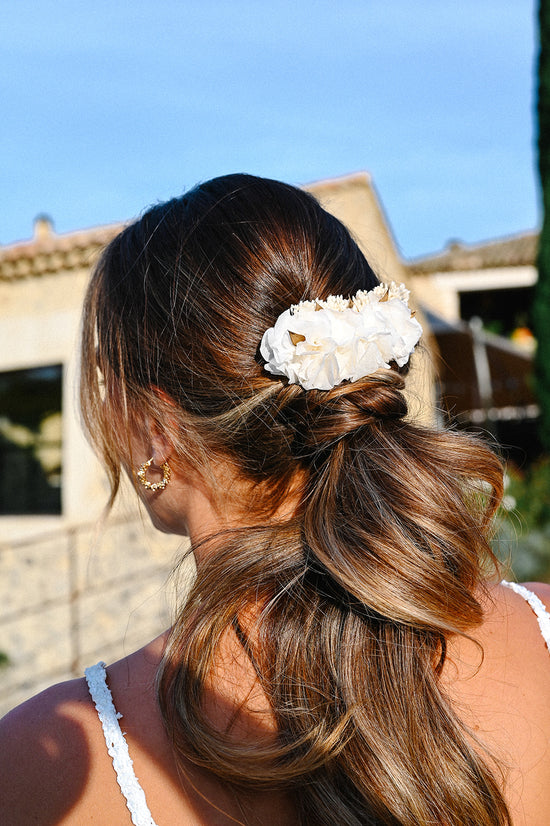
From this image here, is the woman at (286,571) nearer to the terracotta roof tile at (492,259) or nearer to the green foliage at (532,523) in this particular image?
the green foliage at (532,523)

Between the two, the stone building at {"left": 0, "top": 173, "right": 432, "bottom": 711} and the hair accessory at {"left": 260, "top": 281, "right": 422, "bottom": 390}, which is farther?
the stone building at {"left": 0, "top": 173, "right": 432, "bottom": 711}

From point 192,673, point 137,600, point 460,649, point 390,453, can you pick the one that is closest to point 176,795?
point 192,673

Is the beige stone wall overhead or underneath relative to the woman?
underneath

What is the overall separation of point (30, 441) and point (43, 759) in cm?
759

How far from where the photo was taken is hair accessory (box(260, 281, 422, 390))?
1147 mm

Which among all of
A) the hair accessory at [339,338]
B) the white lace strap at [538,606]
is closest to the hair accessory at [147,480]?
the hair accessory at [339,338]

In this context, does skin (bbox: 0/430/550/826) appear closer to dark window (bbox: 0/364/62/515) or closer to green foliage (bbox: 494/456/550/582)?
green foliage (bbox: 494/456/550/582)

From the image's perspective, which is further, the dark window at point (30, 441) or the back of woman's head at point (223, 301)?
the dark window at point (30, 441)

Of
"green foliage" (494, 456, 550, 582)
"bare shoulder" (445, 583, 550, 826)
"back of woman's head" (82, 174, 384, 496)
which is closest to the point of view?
"bare shoulder" (445, 583, 550, 826)

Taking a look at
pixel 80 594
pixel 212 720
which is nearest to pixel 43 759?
pixel 212 720

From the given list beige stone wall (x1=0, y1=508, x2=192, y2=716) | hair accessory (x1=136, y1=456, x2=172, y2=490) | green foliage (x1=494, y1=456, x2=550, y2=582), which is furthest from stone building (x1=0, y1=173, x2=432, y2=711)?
hair accessory (x1=136, y1=456, x2=172, y2=490)

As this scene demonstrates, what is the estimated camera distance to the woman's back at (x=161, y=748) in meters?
0.97

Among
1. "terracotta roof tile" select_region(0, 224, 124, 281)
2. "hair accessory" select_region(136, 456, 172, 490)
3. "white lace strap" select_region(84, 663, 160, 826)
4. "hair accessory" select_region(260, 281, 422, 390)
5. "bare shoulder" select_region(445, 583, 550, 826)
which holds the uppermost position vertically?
"terracotta roof tile" select_region(0, 224, 124, 281)

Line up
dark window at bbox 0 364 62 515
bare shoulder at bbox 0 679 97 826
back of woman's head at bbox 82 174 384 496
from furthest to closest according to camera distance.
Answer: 1. dark window at bbox 0 364 62 515
2. back of woman's head at bbox 82 174 384 496
3. bare shoulder at bbox 0 679 97 826
